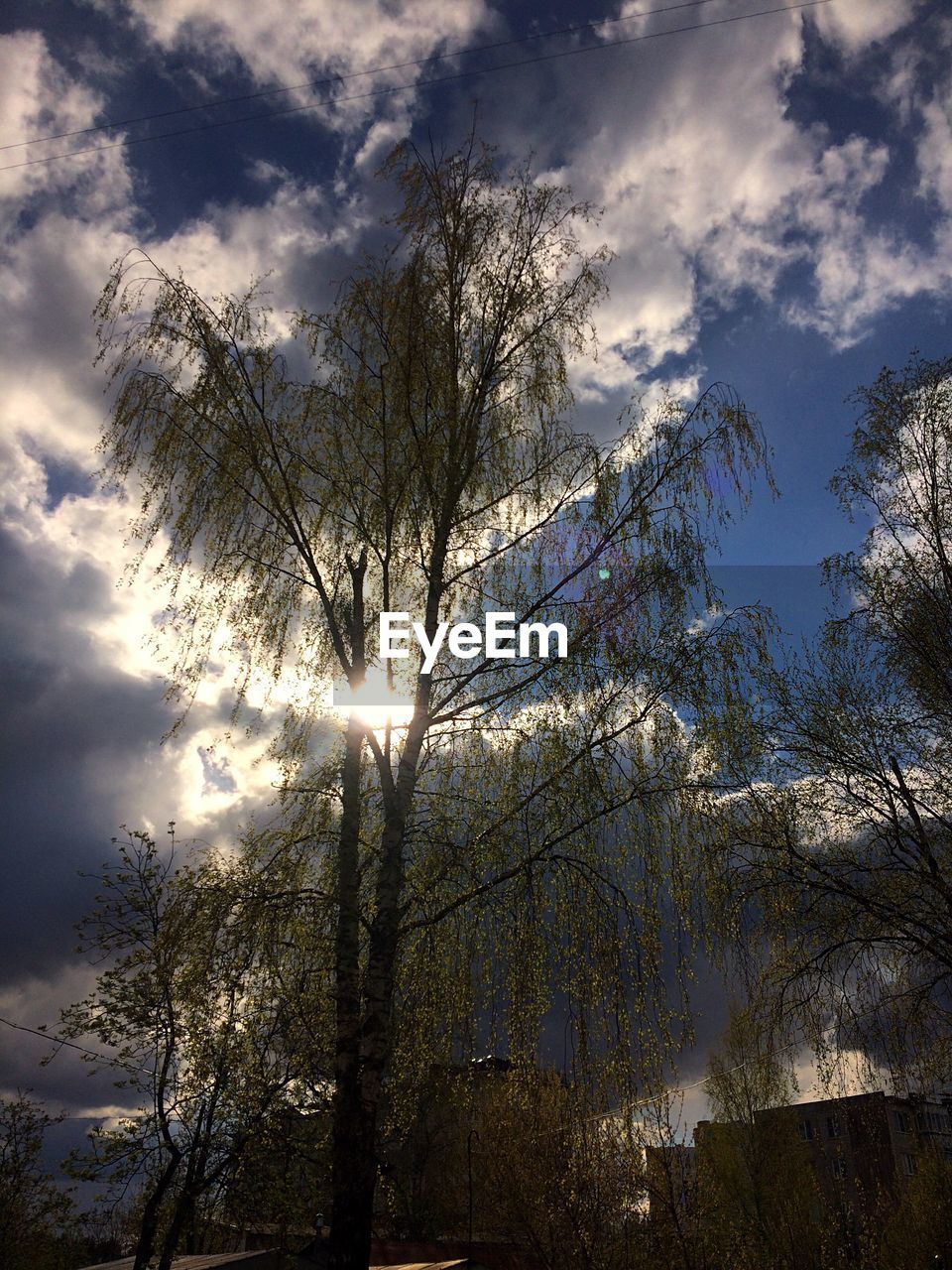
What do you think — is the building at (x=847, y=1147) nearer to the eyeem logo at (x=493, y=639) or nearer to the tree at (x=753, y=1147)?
the tree at (x=753, y=1147)

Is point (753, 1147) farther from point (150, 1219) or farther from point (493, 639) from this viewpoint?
point (493, 639)

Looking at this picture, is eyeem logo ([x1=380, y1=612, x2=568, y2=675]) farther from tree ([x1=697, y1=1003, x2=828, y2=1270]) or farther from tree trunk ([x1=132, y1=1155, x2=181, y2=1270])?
tree ([x1=697, y1=1003, x2=828, y2=1270])

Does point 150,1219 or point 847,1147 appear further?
point 847,1147

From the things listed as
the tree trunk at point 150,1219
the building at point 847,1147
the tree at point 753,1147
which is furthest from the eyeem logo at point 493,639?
the building at point 847,1147

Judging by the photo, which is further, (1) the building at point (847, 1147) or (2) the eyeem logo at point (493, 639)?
(1) the building at point (847, 1147)

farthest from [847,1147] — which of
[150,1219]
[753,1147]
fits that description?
[150,1219]

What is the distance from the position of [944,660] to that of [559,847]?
5.97m

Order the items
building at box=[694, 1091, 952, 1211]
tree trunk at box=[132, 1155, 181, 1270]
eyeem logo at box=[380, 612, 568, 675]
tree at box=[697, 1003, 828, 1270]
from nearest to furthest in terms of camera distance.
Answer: eyeem logo at box=[380, 612, 568, 675], tree trunk at box=[132, 1155, 181, 1270], tree at box=[697, 1003, 828, 1270], building at box=[694, 1091, 952, 1211]

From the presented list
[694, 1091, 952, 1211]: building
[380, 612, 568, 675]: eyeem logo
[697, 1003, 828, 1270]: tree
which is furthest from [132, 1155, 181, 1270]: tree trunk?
[694, 1091, 952, 1211]: building

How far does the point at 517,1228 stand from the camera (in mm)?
19938

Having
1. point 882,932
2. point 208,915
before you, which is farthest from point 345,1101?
point 882,932

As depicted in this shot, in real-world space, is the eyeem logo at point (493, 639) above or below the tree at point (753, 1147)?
above

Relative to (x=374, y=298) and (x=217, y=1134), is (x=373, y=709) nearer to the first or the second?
(x=374, y=298)

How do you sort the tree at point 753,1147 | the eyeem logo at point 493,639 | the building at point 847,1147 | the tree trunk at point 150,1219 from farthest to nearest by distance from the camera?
the building at point 847,1147
the tree at point 753,1147
the tree trunk at point 150,1219
the eyeem logo at point 493,639
